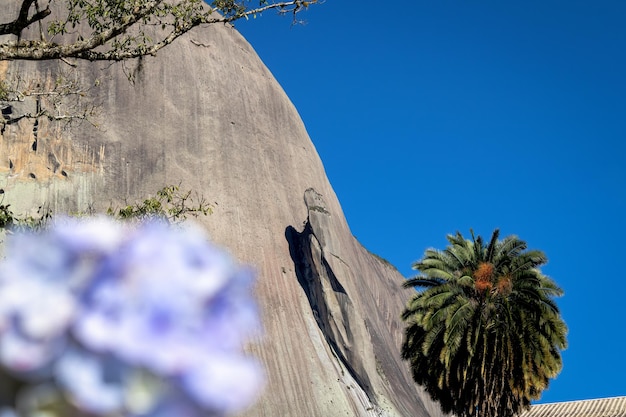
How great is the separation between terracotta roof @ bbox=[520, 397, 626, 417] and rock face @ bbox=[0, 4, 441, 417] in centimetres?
678

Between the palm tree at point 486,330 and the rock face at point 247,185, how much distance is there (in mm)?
12300

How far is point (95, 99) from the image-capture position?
42.5m

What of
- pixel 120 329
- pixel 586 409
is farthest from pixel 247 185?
pixel 120 329

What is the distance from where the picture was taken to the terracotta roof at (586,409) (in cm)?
3956

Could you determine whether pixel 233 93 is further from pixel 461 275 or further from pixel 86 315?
pixel 86 315

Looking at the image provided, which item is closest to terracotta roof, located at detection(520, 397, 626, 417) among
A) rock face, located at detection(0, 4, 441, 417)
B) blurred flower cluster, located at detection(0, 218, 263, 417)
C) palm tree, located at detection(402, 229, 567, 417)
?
rock face, located at detection(0, 4, 441, 417)

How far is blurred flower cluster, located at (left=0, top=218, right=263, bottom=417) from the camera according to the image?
132 cm

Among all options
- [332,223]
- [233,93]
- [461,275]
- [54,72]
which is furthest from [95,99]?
[461,275]

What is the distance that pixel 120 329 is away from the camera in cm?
135

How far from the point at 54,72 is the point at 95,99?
8.55 ft

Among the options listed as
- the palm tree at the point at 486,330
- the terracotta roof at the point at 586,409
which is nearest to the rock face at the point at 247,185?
the terracotta roof at the point at 586,409

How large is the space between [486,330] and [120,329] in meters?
25.6

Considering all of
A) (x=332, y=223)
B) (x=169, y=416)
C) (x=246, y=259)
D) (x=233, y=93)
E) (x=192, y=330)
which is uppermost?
(x=233, y=93)

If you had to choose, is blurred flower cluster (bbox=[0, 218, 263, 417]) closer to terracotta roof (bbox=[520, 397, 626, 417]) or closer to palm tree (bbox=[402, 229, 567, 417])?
Answer: palm tree (bbox=[402, 229, 567, 417])
